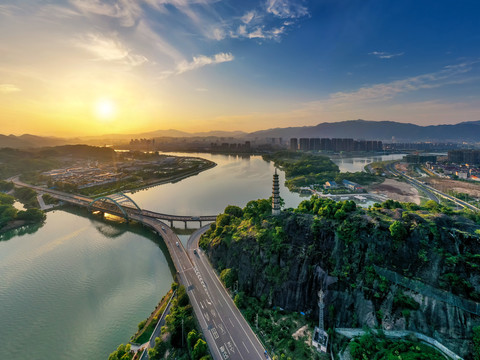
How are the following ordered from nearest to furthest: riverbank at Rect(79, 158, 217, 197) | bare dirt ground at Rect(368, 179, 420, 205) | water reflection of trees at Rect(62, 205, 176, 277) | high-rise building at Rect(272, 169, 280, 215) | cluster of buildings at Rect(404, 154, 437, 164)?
high-rise building at Rect(272, 169, 280, 215) < water reflection of trees at Rect(62, 205, 176, 277) < bare dirt ground at Rect(368, 179, 420, 205) < riverbank at Rect(79, 158, 217, 197) < cluster of buildings at Rect(404, 154, 437, 164)

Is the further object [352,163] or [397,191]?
[352,163]

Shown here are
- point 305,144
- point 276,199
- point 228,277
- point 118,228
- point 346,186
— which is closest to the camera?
point 228,277

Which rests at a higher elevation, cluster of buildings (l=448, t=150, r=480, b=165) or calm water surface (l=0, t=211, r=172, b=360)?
cluster of buildings (l=448, t=150, r=480, b=165)

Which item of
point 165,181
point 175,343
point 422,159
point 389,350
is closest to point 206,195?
point 165,181

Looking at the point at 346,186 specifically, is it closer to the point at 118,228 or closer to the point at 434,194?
the point at 434,194

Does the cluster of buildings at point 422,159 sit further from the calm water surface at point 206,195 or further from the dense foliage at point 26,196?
the dense foliage at point 26,196

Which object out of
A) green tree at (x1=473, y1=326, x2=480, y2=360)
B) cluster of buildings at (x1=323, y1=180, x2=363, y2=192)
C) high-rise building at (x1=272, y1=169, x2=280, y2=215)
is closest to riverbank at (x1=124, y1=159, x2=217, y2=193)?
cluster of buildings at (x1=323, y1=180, x2=363, y2=192)

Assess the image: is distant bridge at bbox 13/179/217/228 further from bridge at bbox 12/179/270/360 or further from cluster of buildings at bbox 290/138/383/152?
cluster of buildings at bbox 290/138/383/152
